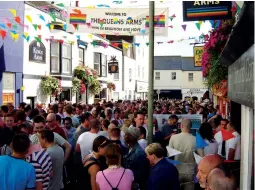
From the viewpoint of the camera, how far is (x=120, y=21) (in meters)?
11.0

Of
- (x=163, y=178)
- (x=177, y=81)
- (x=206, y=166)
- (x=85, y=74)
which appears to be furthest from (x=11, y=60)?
(x=177, y=81)

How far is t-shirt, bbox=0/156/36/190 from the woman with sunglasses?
0.85m

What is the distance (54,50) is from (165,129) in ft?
41.4

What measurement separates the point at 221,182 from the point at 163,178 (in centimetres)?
194

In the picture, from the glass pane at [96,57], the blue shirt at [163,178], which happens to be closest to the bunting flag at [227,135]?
the blue shirt at [163,178]

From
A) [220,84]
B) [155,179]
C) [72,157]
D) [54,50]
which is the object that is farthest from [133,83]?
[155,179]

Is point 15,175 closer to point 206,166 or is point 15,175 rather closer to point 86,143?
point 206,166

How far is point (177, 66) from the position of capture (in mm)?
67562

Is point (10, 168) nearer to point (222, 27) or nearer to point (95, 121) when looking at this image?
point (95, 121)

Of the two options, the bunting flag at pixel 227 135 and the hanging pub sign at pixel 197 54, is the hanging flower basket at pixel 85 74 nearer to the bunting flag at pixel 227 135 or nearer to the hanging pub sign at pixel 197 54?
the hanging pub sign at pixel 197 54

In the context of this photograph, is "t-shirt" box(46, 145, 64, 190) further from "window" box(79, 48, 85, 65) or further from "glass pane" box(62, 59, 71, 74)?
"window" box(79, 48, 85, 65)

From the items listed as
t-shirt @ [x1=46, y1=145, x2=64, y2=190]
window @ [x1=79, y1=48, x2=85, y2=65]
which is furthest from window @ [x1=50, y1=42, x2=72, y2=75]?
t-shirt @ [x1=46, y1=145, x2=64, y2=190]

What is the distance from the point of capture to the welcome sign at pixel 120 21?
36.0 feet

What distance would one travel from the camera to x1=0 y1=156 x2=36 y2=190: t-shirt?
15.8 ft
